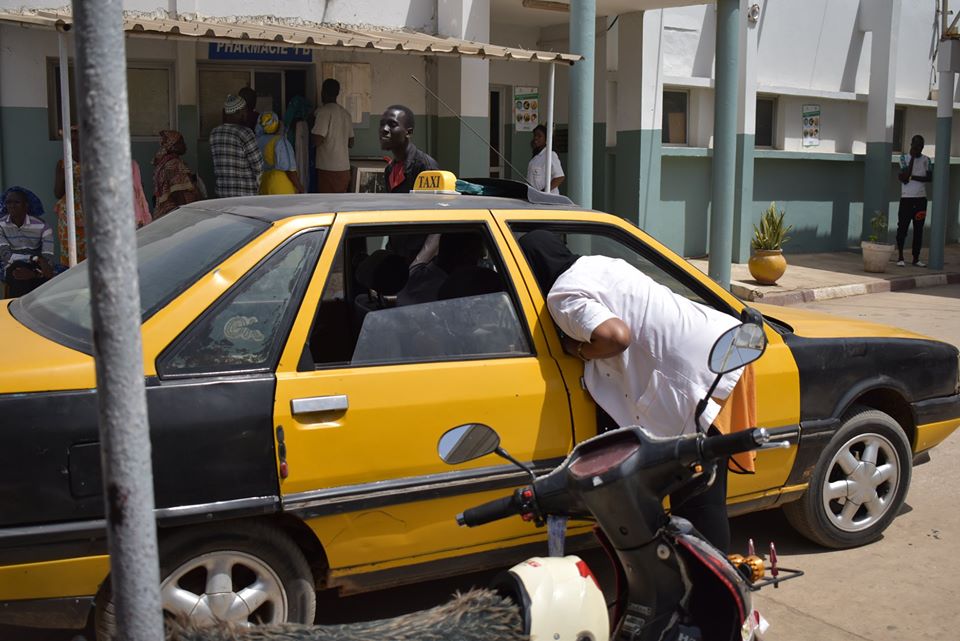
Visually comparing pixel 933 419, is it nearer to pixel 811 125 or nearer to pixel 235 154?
pixel 235 154

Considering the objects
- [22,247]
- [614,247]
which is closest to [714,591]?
[614,247]

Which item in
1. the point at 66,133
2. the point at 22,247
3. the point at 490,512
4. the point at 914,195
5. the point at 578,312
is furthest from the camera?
the point at 914,195

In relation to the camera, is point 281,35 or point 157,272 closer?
point 157,272

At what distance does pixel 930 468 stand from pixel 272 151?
270 inches

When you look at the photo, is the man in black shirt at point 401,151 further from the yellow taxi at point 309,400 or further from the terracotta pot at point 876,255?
the terracotta pot at point 876,255

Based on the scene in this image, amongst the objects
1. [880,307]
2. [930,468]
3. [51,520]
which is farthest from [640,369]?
[880,307]

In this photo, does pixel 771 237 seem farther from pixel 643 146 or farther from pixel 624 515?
pixel 624 515

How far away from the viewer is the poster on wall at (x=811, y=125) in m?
16.4

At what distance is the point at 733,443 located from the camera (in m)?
2.47

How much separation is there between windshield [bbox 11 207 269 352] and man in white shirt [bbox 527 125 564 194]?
26.5 ft

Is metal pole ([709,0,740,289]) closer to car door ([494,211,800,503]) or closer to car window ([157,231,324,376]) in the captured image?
car door ([494,211,800,503])

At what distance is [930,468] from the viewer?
6.25m

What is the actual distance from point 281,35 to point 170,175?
7.82 feet

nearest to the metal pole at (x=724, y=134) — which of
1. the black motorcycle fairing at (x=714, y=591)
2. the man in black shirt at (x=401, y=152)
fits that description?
the man in black shirt at (x=401, y=152)
